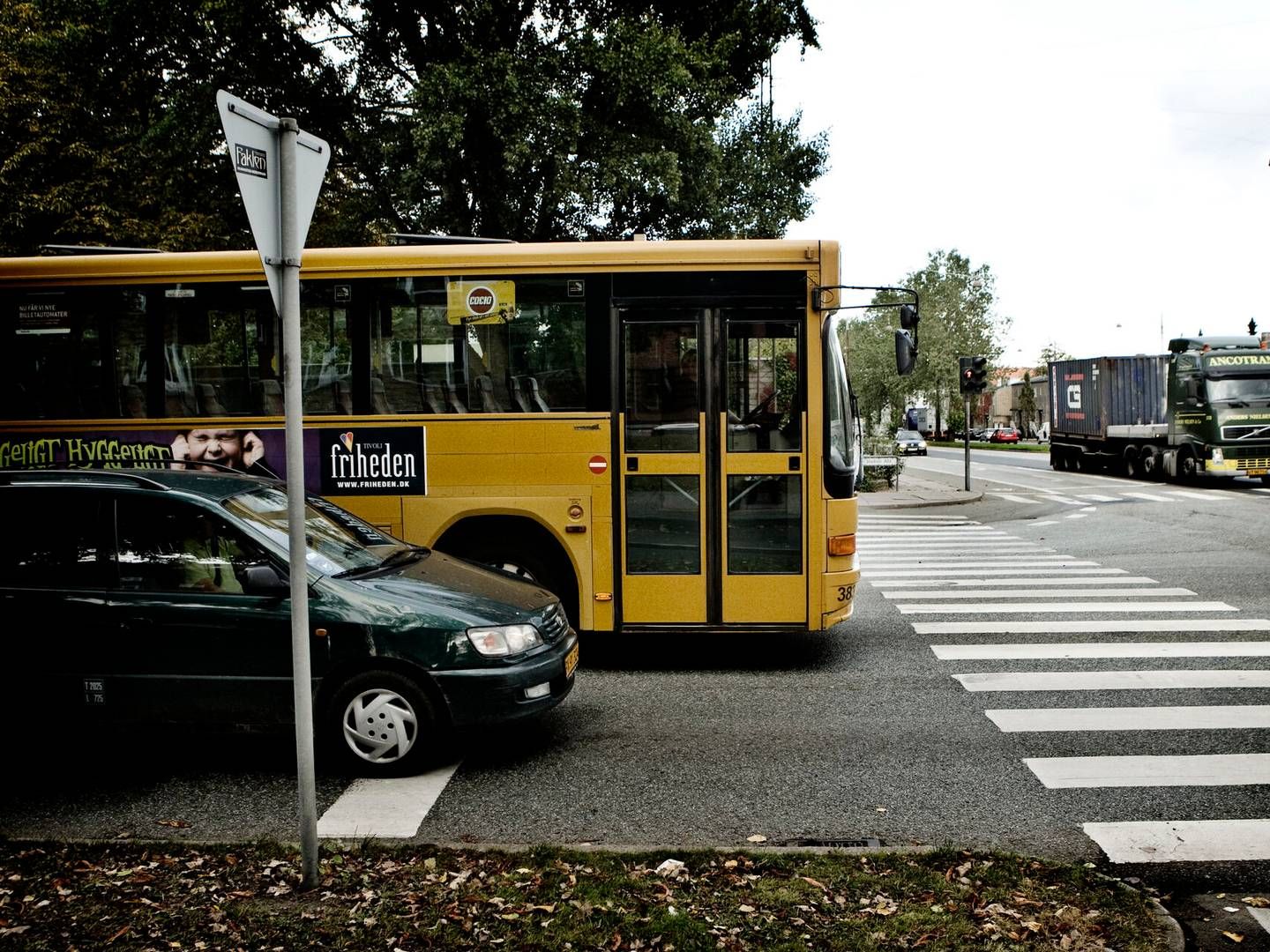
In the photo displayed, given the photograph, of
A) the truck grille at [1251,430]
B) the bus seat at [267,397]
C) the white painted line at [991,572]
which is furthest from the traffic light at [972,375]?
the bus seat at [267,397]

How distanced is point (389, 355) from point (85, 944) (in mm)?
5094

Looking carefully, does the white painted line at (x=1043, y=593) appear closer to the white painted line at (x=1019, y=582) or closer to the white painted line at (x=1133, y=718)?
the white painted line at (x=1019, y=582)

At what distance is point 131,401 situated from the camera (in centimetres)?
831

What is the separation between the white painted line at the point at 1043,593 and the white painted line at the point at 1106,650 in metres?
2.43

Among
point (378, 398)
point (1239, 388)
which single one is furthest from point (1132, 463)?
point (378, 398)

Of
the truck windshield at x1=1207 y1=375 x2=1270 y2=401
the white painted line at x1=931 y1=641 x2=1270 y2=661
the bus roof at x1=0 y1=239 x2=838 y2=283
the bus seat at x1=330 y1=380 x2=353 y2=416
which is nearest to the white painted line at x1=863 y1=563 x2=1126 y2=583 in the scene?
the white painted line at x1=931 y1=641 x2=1270 y2=661

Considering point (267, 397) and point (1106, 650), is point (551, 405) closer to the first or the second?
point (267, 397)

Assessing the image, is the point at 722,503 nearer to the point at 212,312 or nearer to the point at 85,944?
A: the point at 212,312

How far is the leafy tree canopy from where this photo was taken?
17.4 meters

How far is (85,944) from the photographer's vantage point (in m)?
3.69

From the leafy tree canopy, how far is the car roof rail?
1187 cm

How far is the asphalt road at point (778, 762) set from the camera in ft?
16.3

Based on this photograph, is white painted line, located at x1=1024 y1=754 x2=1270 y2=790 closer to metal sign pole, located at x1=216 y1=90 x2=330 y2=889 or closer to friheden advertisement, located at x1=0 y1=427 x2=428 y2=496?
metal sign pole, located at x1=216 y1=90 x2=330 y2=889

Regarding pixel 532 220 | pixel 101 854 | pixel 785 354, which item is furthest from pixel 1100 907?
pixel 532 220
